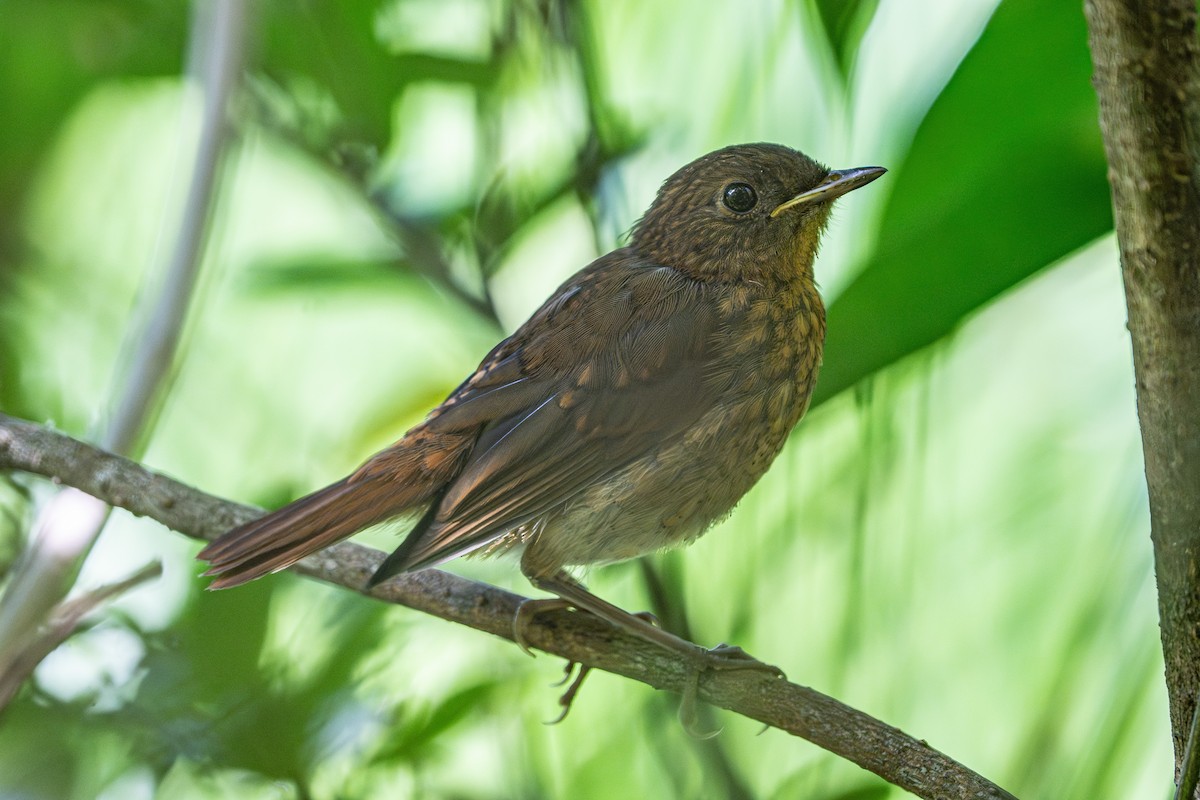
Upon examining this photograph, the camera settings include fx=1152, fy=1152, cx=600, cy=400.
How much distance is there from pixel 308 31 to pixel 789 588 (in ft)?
5.21

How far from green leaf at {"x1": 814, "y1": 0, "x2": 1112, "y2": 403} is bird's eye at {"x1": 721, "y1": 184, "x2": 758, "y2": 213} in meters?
0.86

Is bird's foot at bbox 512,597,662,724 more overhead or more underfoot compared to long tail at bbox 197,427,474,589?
more underfoot

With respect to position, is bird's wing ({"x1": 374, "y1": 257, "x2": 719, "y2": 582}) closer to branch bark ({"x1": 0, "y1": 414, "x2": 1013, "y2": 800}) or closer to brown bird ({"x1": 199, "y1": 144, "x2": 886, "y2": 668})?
brown bird ({"x1": 199, "y1": 144, "x2": 886, "y2": 668})

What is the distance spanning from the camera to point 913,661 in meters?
1.80

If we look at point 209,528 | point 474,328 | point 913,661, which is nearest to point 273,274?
point 474,328

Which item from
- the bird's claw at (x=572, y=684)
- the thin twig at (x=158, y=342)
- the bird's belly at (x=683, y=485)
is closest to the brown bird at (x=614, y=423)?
the bird's belly at (x=683, y=485)

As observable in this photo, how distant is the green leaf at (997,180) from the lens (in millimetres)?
1564

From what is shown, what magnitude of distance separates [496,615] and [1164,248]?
4.51 feet

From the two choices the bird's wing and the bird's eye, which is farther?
the bird's eye

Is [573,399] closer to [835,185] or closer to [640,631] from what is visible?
[640,631]

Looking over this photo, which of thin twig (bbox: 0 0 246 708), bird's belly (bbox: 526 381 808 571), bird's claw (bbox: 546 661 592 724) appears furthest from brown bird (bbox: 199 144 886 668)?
thin twig (bbox: 0 0 246 708)

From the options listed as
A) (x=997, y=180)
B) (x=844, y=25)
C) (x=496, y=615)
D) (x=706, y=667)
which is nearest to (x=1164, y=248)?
(x=997, y=180)

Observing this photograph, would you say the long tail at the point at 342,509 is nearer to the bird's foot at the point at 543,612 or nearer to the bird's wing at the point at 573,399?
the bird's wing at the point at 573,399

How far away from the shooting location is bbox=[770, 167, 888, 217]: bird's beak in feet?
7.07
